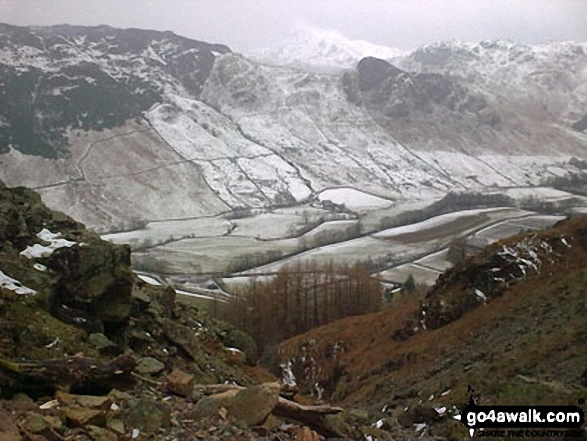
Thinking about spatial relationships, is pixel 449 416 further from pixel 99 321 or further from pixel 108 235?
pixel 108 235

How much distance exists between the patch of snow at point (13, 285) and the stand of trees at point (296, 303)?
166 ft

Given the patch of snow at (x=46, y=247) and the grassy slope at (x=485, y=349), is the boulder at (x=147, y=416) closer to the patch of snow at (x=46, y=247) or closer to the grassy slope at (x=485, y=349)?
the grassy slope at (x=485, y=349)

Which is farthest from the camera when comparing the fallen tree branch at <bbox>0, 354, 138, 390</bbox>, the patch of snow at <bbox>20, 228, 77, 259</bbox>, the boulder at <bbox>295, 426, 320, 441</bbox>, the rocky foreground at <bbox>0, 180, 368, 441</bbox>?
the patch of snow at <bbox>20, 228, 77, 259</bbox>

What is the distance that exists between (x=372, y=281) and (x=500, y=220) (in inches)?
4127

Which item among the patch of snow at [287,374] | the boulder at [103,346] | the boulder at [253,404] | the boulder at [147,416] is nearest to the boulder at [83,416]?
the boulder at [147,416]

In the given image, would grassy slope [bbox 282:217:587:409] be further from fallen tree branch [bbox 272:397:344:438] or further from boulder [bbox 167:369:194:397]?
boulder [bbox 167:369:194:397]

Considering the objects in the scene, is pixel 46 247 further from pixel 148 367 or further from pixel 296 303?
pixel 296 303

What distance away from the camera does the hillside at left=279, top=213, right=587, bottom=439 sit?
63.7 feet

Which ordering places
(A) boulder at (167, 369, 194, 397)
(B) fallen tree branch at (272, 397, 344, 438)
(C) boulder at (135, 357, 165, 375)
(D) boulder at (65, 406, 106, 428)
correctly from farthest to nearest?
(C) boulder at (135, 357, 165, 375)
(A) boulder at (167, 369, 194, 397)
(B) fallen tree branch at (272, 397, 344, 438)
(D) boulder at (65, 406, 106, 428)

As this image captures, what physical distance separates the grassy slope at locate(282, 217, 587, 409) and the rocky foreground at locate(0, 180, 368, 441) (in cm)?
743

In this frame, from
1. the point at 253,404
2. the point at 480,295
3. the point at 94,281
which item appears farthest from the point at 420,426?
the point at 480,295

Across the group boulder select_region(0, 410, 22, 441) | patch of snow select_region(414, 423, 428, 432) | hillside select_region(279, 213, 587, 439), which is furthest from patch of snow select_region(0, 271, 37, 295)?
patch of snow select_region(414, 423, 428, 432)

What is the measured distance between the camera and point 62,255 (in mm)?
22391

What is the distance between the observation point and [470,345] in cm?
3406
